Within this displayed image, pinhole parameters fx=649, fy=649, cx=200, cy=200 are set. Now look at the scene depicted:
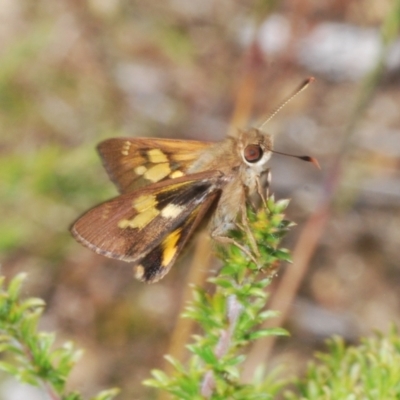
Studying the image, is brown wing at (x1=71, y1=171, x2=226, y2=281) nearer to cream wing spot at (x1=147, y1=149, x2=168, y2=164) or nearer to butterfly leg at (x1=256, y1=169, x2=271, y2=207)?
butterfly leg at (x1=256, y1=169, x2=271, y2=207)

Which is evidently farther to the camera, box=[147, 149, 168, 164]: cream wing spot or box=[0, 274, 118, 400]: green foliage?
box=[147, 149, 168, 164]: cream wing spot

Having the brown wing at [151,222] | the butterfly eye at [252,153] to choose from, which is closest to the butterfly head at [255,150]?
the butterfly eye at [252,153]

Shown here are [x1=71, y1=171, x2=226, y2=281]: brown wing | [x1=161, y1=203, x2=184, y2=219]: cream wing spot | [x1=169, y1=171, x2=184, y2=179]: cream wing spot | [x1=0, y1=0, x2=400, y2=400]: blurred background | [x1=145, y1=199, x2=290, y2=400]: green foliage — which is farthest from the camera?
[x1=0, y1=0, x2=400, y2=400]: blurred background

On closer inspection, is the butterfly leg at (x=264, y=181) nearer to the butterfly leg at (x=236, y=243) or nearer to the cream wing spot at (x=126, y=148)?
the butterfly leg at (x=236, y=243)

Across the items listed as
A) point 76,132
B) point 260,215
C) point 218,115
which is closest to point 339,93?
point 218,115

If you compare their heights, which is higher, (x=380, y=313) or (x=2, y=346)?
(x=2, y=346)

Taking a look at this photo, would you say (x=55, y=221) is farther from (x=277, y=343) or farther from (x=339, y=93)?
(x=339, y=93)

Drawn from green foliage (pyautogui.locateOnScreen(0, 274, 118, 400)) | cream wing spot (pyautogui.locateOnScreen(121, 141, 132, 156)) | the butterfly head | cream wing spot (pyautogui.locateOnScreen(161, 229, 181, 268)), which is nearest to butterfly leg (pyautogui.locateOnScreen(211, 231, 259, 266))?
cream wing spot (pyautogui.locateOnScreen(161, 229, 181, 268))
